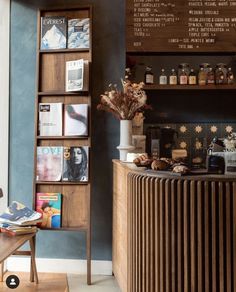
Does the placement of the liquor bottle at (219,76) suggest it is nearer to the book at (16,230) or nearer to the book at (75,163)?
the book at (75,163)

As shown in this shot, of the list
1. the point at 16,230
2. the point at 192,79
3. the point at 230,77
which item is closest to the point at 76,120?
the point at 16,230

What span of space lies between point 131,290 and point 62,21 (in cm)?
241

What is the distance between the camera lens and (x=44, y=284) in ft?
10.4

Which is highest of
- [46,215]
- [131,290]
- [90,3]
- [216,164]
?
[90,3]

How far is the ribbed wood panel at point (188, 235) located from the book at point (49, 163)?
1.32m

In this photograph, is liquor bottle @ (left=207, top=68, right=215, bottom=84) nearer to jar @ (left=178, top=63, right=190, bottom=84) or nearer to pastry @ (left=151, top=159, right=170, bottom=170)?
jar @ (left=178, top=63, right=190, bottom=84)

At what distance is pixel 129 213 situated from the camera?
2410 mm

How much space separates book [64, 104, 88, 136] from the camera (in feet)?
10.8

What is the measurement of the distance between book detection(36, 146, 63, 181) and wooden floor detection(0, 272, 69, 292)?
90cm

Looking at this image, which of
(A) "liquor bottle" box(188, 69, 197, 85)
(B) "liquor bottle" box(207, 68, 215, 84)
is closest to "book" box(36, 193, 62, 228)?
(A) "liquor bottle" box(188, 69, 197, 85)

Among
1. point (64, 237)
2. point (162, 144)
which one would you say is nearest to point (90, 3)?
point (162, 144)

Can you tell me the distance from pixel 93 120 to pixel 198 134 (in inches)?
43.8

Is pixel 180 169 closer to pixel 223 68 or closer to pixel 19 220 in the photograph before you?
pixel 19 220

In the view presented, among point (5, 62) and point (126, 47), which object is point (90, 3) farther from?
point (5, 62)
